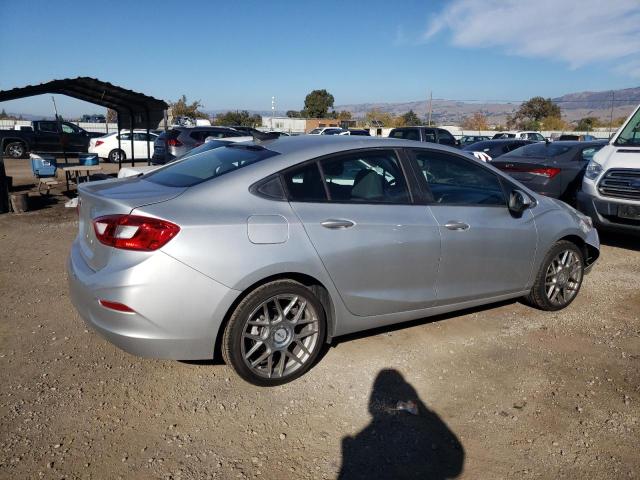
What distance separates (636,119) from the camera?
24.4 ft

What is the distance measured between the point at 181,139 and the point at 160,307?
44.2 ft

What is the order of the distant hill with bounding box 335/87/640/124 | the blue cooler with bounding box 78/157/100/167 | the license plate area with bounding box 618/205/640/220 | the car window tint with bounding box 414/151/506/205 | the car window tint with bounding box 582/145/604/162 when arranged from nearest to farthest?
the car window tint with bounding box 414/151/506/205 → the license plate area with bounding box 618/205/640/220 → the car window tint with bounding box 582/145/604/162 → the blue cooler with bounding box 78/157/100/167 → the distant hill with bounding box 335/87/640/124

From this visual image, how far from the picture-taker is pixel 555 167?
8438mm

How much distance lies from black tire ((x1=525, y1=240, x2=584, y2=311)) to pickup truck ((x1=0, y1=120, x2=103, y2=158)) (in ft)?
72.1

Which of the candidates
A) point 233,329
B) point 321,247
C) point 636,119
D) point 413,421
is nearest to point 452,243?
point 321,247

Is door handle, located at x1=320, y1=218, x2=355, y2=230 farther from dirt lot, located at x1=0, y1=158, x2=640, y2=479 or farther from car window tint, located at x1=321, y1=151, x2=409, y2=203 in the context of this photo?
dirt lot, located at x1=0, y1=158, x2=640, y2=479

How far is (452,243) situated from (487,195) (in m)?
0.67

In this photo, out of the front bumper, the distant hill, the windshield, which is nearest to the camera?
the front bumper

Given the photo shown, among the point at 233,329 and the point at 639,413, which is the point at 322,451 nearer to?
the point at 233,329

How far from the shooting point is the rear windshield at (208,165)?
3.33m

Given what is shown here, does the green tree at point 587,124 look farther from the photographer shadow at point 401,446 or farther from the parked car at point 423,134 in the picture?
the photographer shadow at point 401,446

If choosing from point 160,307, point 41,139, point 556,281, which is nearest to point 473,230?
point 556,281

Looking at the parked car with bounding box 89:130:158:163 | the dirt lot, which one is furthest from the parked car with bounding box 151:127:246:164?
the dirt lot

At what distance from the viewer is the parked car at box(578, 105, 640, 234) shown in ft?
21.1
